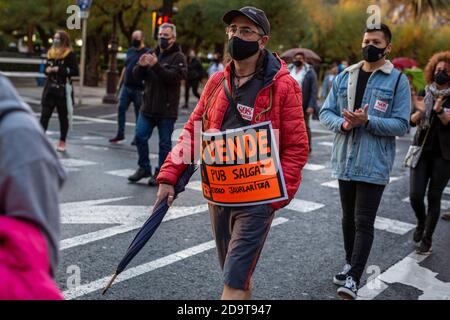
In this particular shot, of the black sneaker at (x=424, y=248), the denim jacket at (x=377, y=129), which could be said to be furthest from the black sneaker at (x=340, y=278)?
the black sneaker at (x=424, y=248)

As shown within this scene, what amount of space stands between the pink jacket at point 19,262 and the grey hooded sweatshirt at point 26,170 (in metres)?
0.03

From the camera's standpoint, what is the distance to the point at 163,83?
24.4 ft

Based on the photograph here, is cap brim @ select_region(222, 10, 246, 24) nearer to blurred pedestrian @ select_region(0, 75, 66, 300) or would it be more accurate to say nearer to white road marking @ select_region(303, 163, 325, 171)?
blurred pedestrian @ select_region(0, 75, 66, 300)

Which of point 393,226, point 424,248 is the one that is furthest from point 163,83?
point 424,248

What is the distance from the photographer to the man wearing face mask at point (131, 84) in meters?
9.74

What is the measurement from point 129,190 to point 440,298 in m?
3.99

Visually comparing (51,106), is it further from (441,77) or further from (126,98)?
(441,77)

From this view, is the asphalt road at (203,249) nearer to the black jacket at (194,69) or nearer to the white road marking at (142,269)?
the white road marking at (142,269)

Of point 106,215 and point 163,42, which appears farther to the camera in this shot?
point 163,42

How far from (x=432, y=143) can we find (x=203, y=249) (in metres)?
2.22

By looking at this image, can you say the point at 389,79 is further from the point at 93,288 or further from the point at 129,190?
the point at 129,190

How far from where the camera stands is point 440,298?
436cm

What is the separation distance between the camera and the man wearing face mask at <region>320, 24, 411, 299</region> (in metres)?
4.20

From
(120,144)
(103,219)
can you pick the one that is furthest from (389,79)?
(120,144)
